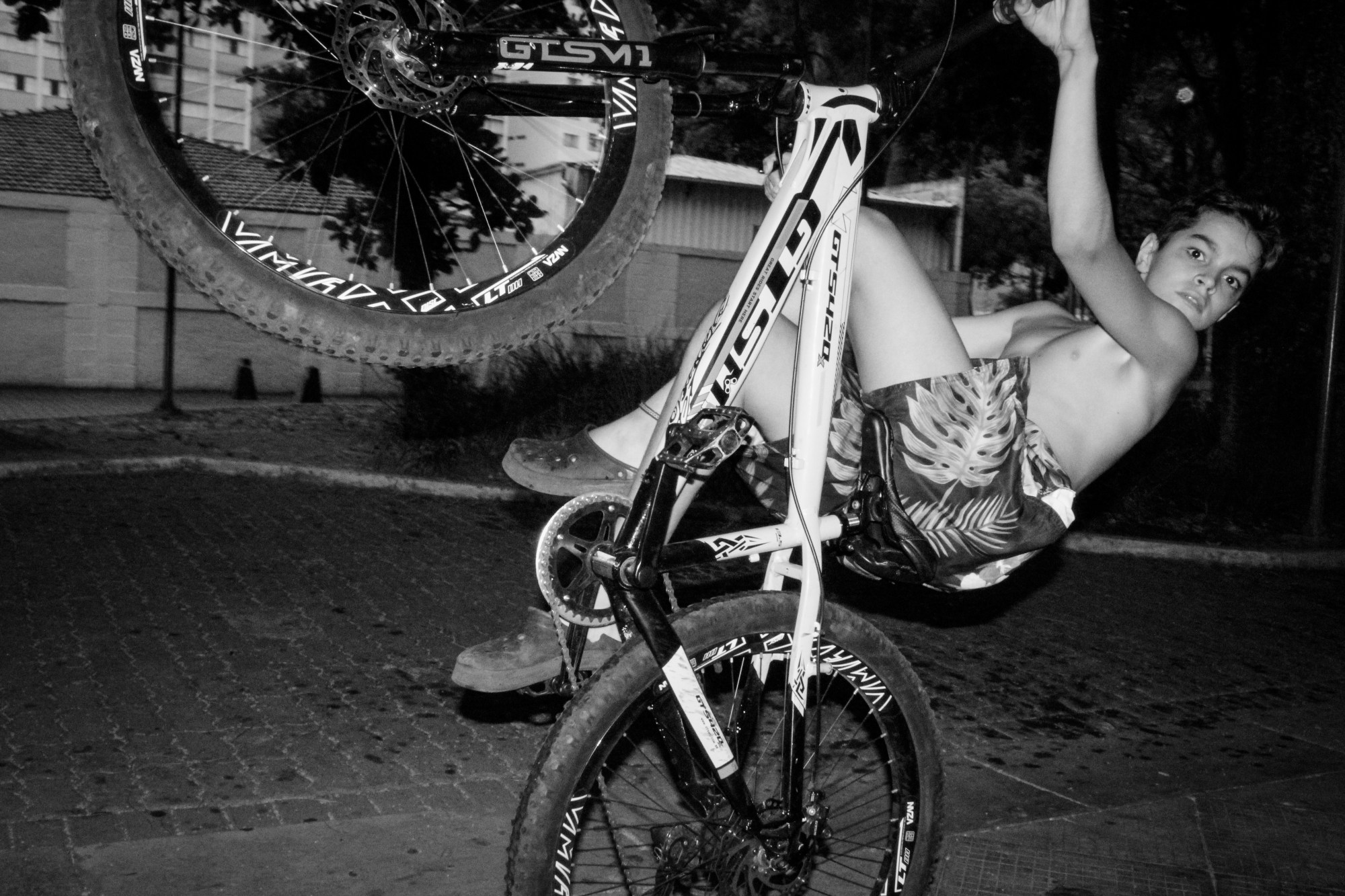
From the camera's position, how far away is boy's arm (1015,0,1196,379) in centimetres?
254

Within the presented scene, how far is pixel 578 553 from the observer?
8.02 feet

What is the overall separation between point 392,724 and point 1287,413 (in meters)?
9.59

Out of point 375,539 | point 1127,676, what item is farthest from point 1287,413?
point 375,539

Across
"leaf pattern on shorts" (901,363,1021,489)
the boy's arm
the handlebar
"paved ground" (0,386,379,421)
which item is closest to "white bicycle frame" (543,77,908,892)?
the handlebar

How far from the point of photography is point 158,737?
4293 millimetres

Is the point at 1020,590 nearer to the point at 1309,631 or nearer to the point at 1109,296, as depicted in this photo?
the point at 1309,631

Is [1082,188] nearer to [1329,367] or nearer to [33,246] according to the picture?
[1329,367]

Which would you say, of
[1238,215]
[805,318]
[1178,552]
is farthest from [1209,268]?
[1178,552]

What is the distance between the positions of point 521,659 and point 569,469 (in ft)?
1.45

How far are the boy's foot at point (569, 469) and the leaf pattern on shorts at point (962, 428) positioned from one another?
648mm

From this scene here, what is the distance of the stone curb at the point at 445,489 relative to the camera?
9227 millimetres

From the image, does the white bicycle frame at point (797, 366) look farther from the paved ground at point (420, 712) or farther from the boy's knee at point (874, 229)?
the paved ground at point (420, 712)

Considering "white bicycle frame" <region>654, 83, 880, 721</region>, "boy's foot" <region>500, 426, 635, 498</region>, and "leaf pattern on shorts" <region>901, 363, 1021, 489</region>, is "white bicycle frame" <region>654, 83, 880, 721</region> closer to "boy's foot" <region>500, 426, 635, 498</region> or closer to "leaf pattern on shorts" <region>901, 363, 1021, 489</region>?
"leaf pattern on shorts" <region>901, 363, 1021, 489</region>

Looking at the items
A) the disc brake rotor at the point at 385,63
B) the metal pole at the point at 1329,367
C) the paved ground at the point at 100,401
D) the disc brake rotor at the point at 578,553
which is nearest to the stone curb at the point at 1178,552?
the metal pole at the point at 1329,367
